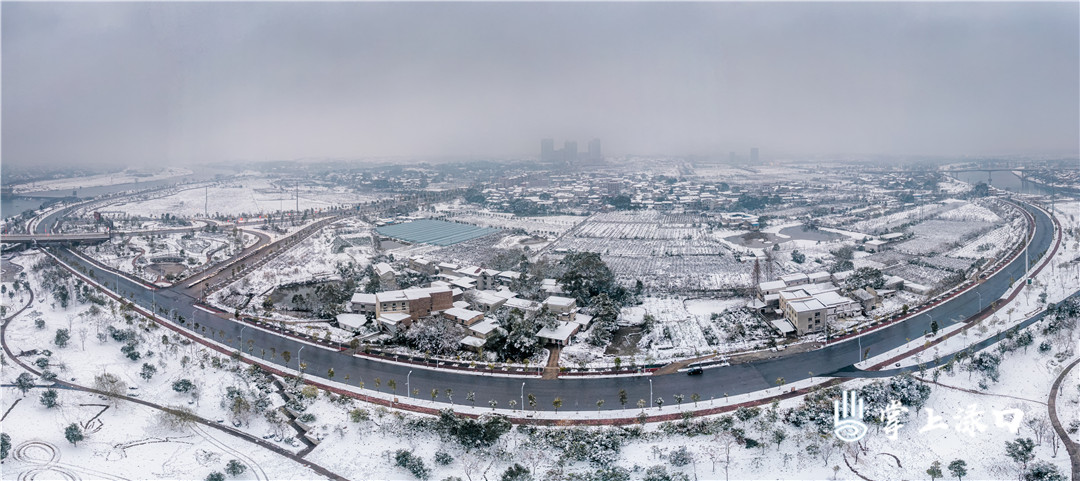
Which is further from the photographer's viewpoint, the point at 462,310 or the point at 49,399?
the point at 462,310

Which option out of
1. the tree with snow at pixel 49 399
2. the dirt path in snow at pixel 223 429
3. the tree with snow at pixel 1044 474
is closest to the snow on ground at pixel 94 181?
the dirt path in snow at pixel 223 429

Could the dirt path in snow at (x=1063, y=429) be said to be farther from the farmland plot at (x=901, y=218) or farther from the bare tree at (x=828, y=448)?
the farmland plot at (x=901, y=218)

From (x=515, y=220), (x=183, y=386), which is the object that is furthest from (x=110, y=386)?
(x=515, y=220)

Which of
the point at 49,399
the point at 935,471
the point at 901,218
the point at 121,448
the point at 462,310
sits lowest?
the point at 121,448

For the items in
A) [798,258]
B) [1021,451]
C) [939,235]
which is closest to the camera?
[1021,451]

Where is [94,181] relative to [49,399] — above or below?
above

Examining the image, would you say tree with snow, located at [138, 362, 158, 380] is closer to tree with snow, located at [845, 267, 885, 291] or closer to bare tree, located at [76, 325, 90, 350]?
bare tree, located at [76, 325, 90, 350]

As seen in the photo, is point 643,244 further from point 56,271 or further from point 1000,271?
point 56,271

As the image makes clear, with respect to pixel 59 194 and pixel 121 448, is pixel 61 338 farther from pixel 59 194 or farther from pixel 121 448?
pixel 59 194

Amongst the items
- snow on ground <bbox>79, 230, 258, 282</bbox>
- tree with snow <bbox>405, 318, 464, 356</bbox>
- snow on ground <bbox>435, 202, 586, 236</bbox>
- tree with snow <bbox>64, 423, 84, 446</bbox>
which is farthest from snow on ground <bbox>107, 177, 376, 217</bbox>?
tree with snow <bbox>64, 423, 84, 446</bbox>
